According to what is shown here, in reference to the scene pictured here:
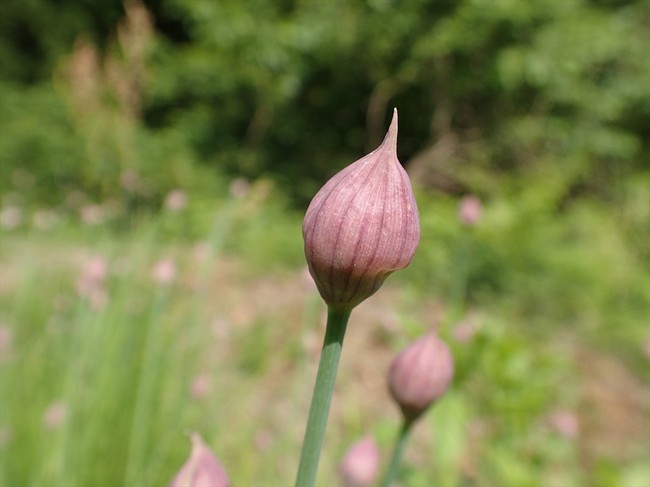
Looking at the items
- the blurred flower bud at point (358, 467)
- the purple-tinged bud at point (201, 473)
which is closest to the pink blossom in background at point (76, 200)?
the blurred flower bud at point (358, 467)

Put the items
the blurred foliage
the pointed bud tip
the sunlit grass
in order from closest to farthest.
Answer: the pointed bud tip, the sunlit grass, the blurred foliage

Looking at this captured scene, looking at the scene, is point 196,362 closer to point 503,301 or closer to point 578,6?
point 503,301

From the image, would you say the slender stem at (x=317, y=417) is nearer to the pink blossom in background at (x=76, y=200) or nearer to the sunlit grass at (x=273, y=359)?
the sunlit grass at (x=273, y=359)

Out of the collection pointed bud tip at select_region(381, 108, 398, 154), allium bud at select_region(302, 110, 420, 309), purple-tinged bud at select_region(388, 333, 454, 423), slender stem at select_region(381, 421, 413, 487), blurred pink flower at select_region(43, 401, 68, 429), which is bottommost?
blurred pink flower at select_region(43, 401, 68, 429)

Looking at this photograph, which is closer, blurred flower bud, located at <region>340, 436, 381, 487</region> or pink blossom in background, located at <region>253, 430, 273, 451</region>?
blurred flower bud, located at <region>340, 436, 381, 487</region>

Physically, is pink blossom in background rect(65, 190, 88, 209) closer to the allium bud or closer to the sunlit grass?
the sunlit grass

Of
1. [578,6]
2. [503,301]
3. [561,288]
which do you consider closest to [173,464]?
[503,301]

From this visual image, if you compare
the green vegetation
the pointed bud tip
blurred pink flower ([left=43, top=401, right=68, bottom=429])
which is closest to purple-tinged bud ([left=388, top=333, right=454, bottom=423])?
the pointed bud tip

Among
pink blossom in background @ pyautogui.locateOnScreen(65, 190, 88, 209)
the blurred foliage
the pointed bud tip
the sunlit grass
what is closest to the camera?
the pointed bud tip
